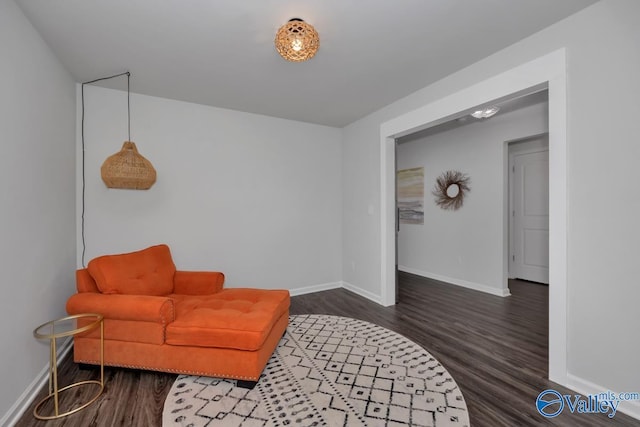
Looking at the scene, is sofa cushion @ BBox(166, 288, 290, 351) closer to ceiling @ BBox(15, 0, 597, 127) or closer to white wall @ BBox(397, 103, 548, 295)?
ceiling @ BBox(15, 0, 597, 127)

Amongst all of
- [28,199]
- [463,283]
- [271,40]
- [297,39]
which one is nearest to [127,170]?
[28,199]

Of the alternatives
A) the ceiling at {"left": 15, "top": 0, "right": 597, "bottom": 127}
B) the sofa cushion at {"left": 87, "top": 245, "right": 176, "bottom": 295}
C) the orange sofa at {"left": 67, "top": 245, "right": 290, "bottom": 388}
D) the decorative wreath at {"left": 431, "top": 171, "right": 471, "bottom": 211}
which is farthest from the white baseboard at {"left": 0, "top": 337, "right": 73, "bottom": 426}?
the decorative wreath at {"left": 431, "top": 171, "right": 471, "bottom": 211}

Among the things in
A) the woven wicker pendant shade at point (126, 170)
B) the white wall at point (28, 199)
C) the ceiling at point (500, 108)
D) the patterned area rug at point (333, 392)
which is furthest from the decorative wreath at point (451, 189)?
the white wall at point (28, 199)

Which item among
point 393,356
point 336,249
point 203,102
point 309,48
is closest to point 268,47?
point 309,48

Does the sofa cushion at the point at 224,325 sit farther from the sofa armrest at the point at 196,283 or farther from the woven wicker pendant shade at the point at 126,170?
the woven wicker pendant shade at the point at 126,170

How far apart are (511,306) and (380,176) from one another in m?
2.33

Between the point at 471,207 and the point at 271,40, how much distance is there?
387 cm

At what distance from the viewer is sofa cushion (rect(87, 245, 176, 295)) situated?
227 centimetres

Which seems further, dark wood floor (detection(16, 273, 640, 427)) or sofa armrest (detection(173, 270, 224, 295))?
sofa armrest (detection(173, 270, 224, 295))

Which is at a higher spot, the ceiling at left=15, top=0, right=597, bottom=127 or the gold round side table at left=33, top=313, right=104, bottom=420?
the ceiling at left=15, top=0, right=597, bottom=127

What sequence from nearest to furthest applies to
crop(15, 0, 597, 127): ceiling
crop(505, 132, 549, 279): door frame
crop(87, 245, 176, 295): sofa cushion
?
crop(15, 0, 597, 127): ceiling → crop(87, 245, 176, 295): sofa cushion → crop(505, 132, 549, 279): door frame

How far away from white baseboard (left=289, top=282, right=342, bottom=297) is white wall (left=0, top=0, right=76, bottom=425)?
254cm

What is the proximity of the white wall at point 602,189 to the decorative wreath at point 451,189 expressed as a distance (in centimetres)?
273

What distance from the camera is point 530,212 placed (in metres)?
4.92
